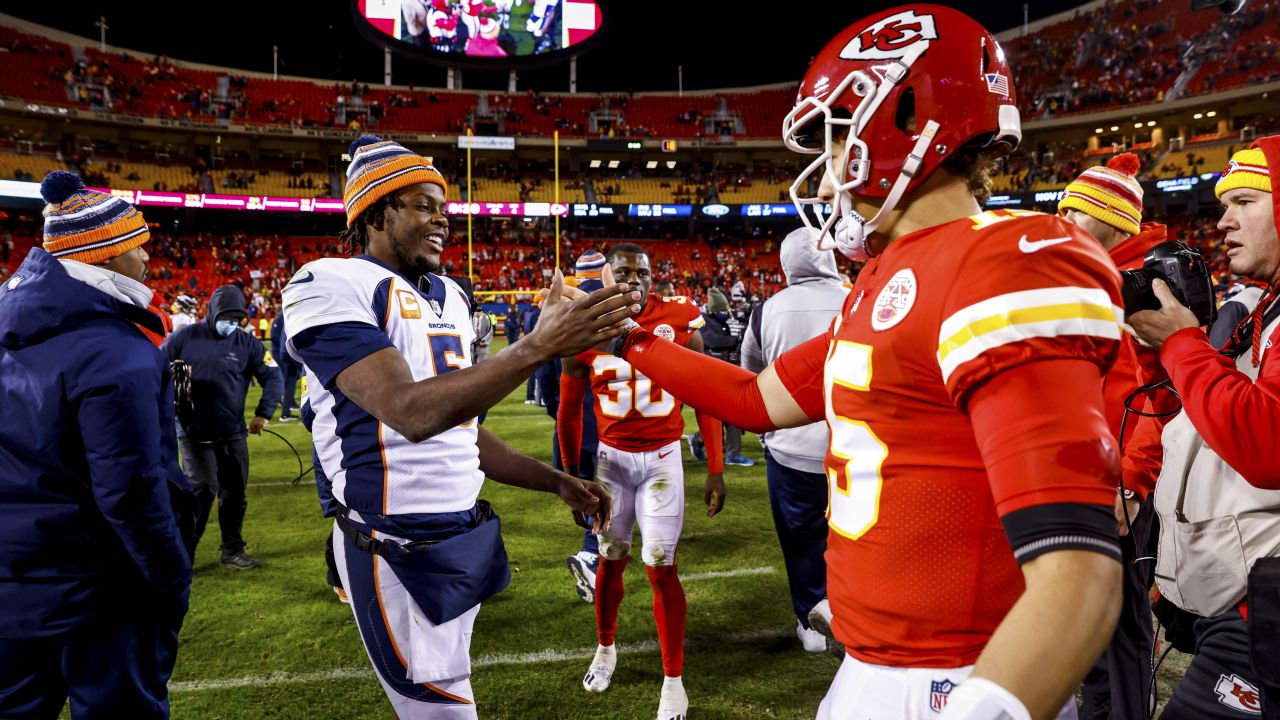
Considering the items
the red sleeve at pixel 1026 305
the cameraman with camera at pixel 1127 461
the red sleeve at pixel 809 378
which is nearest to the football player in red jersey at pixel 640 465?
the cameraman with camera at pixel 1127 461

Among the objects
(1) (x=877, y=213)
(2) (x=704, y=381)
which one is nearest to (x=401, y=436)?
(2) (x=704, y=381)

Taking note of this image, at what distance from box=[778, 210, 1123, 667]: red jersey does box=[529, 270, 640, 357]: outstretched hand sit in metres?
0.61

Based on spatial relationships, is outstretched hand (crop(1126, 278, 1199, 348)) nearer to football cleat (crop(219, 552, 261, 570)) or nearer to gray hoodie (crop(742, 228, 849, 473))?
gray hoodie (crop(742, 228, 849, 473))

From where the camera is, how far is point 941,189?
148cm

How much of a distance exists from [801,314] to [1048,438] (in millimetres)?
3323

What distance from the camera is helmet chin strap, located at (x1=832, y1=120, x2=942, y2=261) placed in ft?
4.65

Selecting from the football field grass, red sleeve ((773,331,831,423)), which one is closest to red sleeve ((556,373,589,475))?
the football field grass

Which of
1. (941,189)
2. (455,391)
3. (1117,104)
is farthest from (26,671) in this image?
(1117,104)

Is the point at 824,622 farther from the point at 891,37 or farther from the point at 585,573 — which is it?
the point at 891,37

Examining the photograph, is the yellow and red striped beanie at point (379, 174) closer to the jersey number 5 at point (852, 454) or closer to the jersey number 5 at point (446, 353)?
the jersey number 5 at point (446, 353)

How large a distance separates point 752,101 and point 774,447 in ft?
146

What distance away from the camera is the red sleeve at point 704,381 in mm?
1917

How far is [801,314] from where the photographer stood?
425cm

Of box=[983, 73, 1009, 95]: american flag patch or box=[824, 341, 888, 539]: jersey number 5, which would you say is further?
box=[983, 73, 1009, 95]: american flag patch
